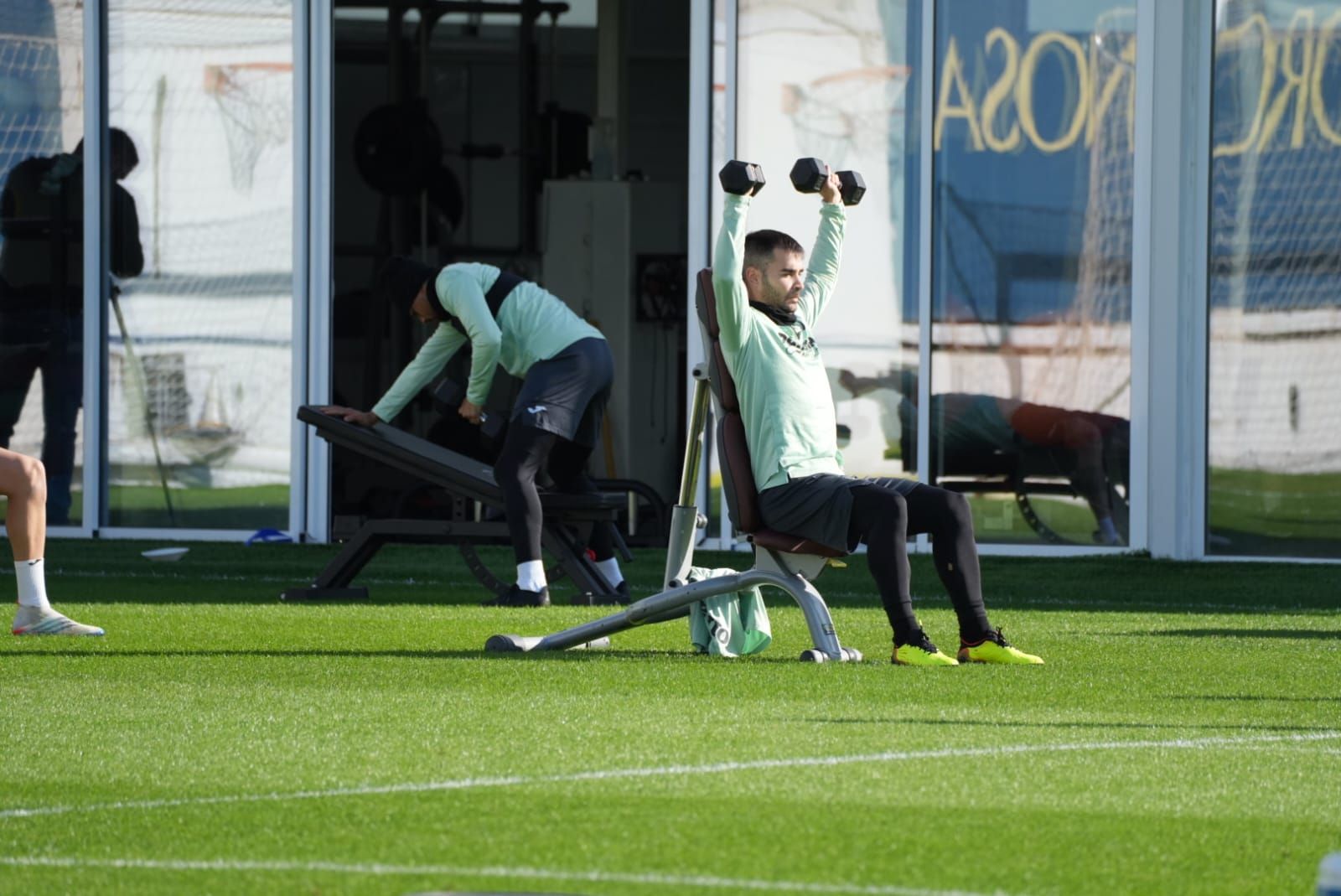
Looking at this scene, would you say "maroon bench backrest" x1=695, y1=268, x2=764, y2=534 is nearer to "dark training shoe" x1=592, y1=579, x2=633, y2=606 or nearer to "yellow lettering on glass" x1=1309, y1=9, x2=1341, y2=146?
"dark training shoe" x1=592, y1=579, x2=633, y2=606

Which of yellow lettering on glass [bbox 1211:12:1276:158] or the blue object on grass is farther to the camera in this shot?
the blue object on grass

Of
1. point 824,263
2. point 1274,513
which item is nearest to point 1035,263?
point 1274,513

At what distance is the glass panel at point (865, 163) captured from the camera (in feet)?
42.3

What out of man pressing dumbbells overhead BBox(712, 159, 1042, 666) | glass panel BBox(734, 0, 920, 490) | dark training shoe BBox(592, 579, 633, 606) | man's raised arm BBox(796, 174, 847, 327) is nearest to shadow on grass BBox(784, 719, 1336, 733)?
man pressing dumbbells overhead BBox(712, 159, 1042, 666)

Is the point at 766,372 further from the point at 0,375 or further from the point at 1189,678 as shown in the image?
the point at 0,375

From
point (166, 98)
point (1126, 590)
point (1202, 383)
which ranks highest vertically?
point (166, 98)

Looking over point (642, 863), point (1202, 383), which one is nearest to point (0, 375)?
point (1202, 383)

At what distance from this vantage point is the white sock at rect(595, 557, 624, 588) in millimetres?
9719

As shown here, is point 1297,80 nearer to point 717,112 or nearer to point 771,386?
point 717,112

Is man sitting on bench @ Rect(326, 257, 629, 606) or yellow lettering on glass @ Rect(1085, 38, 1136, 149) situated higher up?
yellow lettering on glass @ Rect(1085, 38, 1136, 149)

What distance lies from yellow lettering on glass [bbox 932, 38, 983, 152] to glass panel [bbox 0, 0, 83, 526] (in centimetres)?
484

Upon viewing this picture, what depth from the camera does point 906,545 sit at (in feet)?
22.6

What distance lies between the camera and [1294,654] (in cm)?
752

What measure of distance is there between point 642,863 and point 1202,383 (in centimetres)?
Answer: 902
